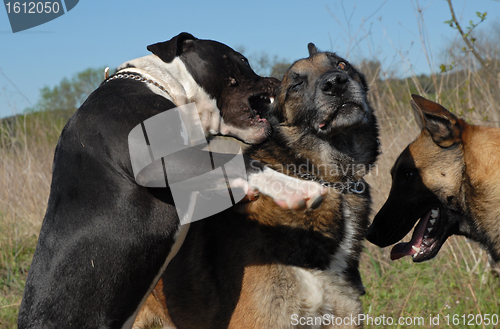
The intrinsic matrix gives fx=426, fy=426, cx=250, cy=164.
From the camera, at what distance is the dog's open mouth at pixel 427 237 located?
302 cm

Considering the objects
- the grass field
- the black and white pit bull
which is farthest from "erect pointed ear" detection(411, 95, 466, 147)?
the grass field

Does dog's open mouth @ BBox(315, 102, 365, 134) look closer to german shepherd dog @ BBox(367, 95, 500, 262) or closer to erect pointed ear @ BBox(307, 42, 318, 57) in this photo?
german shepherd dog @ BBox(367, 95, 500, 262)

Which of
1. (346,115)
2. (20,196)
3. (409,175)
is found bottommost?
(20,196)

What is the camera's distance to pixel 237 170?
7.82 feet

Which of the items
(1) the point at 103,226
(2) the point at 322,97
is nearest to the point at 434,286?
(2) the point at 322,97

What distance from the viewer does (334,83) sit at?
2.90 metres

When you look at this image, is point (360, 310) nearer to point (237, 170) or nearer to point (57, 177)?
point (237, 170)

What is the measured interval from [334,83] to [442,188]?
3.39ft

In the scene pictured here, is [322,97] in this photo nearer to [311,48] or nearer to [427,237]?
[311,48]

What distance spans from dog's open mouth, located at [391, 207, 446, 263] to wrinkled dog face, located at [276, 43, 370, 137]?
2.86 ft

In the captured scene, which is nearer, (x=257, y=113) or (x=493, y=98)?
(x=257, y=113)

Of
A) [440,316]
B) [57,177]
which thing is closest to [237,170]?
[57,177]

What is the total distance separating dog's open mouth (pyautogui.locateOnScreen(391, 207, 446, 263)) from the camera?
302 centimetres

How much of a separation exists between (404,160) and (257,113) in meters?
1.17
